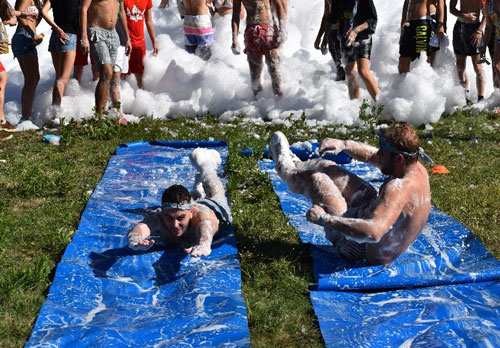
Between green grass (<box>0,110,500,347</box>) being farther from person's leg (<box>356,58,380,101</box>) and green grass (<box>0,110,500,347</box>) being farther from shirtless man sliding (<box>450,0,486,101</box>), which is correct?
shirtless man sliding (<box>450,0,486,101</box>)

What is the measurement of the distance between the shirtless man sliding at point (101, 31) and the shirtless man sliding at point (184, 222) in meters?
3.45

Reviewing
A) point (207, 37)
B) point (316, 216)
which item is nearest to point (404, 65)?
point (207, 37)

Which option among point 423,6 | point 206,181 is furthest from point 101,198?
point 423,6

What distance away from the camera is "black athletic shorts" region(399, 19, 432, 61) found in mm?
9305

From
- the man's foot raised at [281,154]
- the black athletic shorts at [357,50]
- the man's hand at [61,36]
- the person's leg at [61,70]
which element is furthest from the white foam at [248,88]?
the man's foot raised at [281,154]

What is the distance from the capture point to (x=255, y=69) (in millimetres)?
9469

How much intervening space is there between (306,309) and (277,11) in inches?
218

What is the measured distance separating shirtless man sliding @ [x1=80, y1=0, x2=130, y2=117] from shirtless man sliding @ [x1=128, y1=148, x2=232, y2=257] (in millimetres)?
3453

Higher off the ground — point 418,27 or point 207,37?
point 418,27

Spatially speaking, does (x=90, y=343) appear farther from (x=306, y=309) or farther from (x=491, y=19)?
(x=491, y=19)

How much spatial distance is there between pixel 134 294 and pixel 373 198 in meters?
1.76

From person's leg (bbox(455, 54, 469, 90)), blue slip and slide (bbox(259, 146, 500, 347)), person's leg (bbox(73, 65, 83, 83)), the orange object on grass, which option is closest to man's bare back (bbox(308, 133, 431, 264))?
blue slip and slide (bbox(259, 146, 500, 347))

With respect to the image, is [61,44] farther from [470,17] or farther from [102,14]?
[470,17]

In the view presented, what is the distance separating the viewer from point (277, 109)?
9266mm
